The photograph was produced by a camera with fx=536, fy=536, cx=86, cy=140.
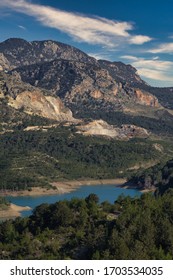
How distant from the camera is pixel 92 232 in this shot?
51.2m

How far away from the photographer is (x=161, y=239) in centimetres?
4453

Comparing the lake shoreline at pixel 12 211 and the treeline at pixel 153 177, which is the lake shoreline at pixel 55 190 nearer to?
the lake shoreline at pixel 12 211

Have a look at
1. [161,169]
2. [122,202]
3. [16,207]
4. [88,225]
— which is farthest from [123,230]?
[161,169]

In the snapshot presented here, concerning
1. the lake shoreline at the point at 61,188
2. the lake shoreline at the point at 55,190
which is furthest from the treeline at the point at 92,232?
the lake shoreline at the point at 61,188

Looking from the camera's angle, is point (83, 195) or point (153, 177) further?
point (153, 177)

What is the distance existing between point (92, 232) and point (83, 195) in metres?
113

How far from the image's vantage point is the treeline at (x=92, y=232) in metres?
41.7

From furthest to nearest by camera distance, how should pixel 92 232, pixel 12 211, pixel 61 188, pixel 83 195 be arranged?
pixel 61 188 → pixel 83 195 → pixel 12 211 → pixel 92 232

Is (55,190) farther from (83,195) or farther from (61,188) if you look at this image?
(83,195)

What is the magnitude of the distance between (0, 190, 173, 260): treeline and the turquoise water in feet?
228

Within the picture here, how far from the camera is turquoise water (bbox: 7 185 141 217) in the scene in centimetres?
14788

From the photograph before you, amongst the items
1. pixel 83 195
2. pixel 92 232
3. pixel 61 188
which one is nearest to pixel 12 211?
pixel 83 195
